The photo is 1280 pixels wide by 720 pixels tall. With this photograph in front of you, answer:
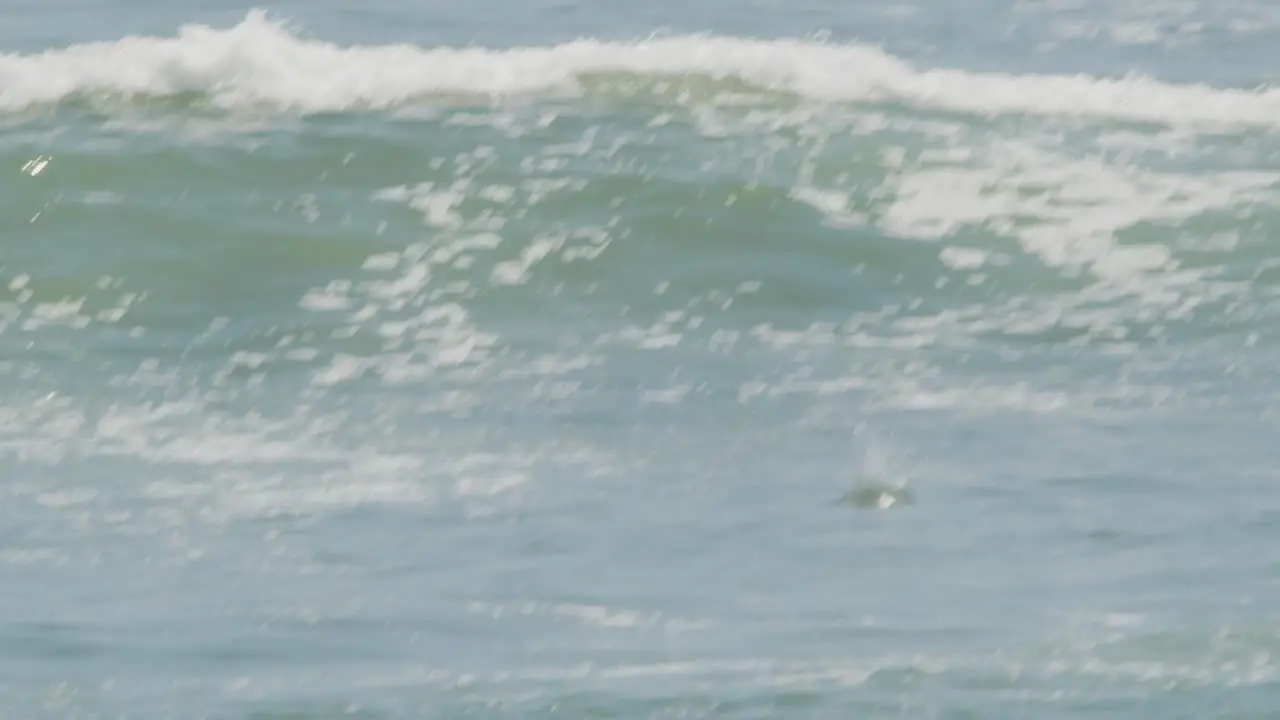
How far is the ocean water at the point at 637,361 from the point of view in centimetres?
765

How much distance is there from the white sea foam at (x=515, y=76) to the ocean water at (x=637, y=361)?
47mm

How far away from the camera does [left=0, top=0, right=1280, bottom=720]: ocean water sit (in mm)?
7648

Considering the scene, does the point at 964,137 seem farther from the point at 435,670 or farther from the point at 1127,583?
the point at 435,670

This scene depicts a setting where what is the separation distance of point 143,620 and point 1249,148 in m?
8.52

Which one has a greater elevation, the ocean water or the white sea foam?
the white sea foam

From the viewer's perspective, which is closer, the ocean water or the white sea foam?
Answer: the ocean water

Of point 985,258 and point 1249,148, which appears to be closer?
point 985,258

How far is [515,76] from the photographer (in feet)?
53.3

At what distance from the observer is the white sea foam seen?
51.2ft

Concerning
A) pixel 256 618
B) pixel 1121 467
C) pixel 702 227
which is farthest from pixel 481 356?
pixel 256 618

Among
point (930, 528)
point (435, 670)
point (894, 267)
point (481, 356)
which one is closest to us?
point (435, 670)

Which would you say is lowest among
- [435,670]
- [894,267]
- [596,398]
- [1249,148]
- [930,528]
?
[435,670]

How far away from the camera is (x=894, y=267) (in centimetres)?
1300

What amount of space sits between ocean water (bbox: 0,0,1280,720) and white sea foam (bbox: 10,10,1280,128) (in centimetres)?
5
